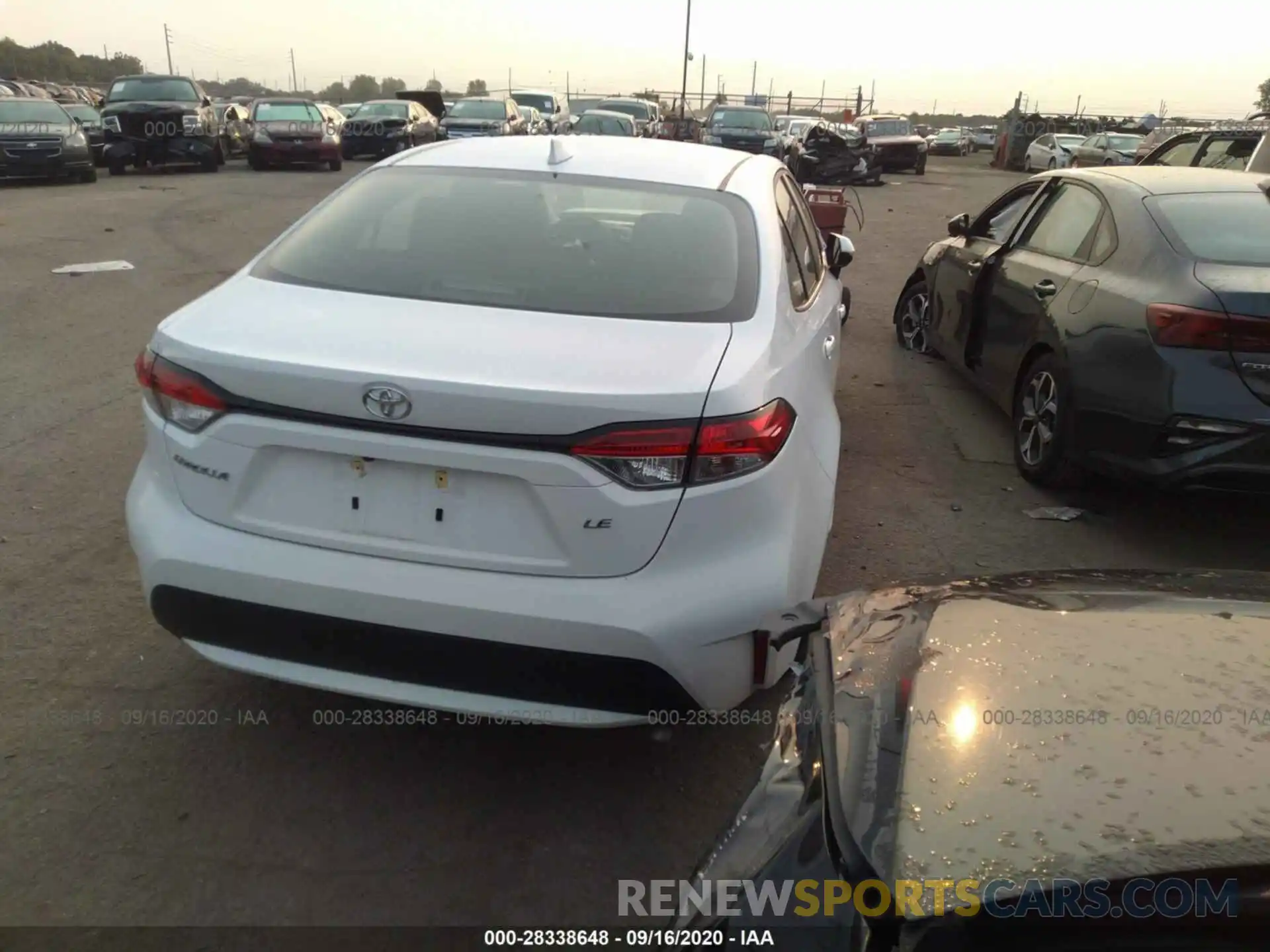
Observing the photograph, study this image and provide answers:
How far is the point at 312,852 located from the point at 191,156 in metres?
20.5

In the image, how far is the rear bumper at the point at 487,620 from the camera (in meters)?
2.47

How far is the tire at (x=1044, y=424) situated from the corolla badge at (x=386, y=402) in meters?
3.52

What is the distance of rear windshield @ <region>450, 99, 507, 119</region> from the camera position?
24475mm

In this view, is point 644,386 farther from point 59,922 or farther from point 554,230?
point 59,922

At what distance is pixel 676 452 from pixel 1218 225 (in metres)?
3.69

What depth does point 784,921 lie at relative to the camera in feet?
4.80

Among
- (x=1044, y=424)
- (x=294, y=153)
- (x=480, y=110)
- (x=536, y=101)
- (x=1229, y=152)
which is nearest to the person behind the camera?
(x=1044, y=424)

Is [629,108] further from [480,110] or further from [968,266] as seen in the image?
[968,266]

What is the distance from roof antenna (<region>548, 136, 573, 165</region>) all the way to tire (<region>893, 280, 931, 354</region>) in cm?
455

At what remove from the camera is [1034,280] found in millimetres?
5527

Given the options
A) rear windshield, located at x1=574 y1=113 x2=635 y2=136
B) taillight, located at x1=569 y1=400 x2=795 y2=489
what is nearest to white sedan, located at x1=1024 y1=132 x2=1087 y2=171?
rear windshield, located at x1=574 y1=113 x2=635 y2=136

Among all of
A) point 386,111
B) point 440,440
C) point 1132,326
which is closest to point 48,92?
point 386,111

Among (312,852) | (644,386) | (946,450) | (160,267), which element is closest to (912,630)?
(644,386)

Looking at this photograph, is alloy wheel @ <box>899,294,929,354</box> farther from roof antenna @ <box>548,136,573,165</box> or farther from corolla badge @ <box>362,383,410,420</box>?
corolla badge @ <box>362,383,410,420</box>
